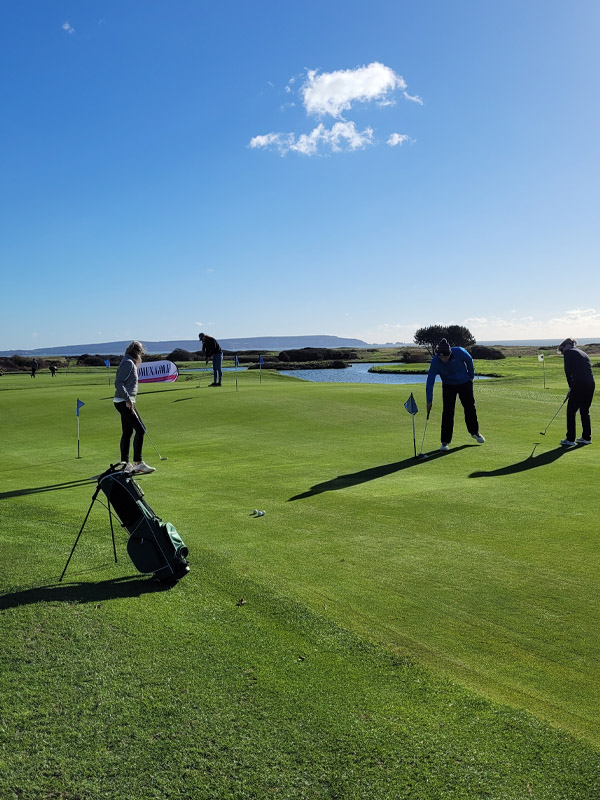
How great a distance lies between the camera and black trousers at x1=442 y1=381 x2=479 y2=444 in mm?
13758

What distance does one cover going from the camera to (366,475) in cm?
1102

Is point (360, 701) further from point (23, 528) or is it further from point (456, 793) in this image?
point (23, 528)

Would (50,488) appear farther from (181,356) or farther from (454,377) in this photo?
(181,356)

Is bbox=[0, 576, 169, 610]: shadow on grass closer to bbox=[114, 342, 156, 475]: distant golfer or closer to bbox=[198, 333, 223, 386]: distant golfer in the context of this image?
bbox=[114, 342, 156, 475]: distant golfer

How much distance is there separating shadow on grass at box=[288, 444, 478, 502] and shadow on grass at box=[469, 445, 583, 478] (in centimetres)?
151

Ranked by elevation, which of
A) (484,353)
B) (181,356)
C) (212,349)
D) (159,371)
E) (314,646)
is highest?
(181,356)

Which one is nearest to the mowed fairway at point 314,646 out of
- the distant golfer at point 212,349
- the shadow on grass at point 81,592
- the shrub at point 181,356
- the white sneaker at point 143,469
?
the shadow on grass at point 81,592

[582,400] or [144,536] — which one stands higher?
[582,400]

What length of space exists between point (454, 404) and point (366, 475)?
13.8 ft

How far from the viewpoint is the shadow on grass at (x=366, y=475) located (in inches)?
385

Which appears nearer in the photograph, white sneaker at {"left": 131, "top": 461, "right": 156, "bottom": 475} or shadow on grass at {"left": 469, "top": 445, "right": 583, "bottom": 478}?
shadow on grass at {"left": 469, "top": 445, "right": 583, "bottom": 478}

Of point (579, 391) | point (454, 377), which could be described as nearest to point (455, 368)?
point (454, 377)

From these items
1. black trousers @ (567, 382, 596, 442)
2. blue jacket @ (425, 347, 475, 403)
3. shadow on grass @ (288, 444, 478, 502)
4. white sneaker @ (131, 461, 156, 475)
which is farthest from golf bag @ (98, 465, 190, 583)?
black trousers @ (567, 382, 596, 442)

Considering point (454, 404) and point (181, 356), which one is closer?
point (454, 404)
